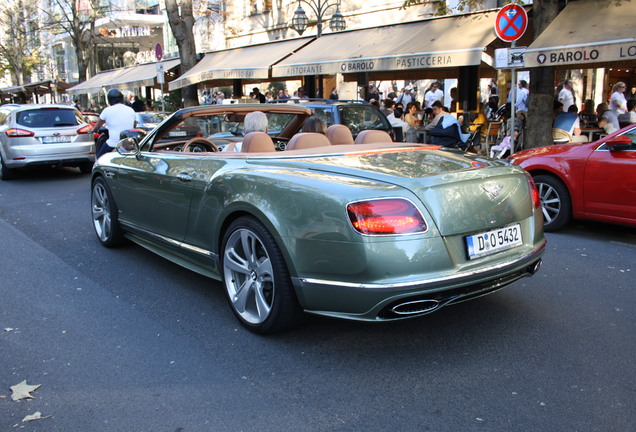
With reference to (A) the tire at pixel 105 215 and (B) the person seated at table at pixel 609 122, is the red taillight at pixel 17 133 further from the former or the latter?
(B) the person seated at table at pixel 609 122

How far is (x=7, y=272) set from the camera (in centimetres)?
559

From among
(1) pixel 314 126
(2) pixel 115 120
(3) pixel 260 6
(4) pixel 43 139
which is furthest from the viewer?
(3) pixel 260 6

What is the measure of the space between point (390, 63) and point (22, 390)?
37.6ft

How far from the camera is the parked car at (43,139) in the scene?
12219 millimetres

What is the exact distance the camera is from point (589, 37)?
10.1 m

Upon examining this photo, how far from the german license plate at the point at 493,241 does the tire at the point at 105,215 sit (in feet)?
12.7

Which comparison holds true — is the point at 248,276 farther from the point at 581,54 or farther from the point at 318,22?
the point at 318,22

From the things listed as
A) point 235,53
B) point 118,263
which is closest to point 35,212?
point 118,263

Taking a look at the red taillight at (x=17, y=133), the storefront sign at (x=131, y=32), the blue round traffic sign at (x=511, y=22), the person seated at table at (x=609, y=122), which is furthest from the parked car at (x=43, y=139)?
the storefront sign at (x=131, y=32)

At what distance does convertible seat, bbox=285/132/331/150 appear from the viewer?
446 cm

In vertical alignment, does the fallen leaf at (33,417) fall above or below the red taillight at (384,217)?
below

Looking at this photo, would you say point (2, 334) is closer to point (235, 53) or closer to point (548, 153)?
point (548, 153)

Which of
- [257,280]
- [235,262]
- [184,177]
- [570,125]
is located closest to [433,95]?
[570,125]

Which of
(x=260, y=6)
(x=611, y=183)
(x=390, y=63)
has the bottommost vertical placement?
(x=611, y=183)
